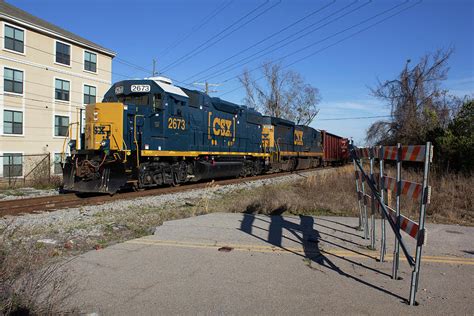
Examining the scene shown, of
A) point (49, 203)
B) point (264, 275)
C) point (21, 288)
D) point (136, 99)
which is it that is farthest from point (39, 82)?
point (21, 288)

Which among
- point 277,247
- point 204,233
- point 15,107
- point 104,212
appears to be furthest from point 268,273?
point 15,107

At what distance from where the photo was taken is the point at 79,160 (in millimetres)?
13008

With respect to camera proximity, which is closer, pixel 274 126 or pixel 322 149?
pixel 274 126

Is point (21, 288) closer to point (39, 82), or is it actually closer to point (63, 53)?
point (39, 82)

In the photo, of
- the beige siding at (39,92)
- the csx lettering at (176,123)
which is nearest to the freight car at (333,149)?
the csx lettering at (176,123)

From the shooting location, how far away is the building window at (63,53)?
33.7 m

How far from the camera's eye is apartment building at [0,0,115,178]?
30.0 m

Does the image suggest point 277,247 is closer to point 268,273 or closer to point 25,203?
point 268,273

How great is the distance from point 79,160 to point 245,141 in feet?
34.1

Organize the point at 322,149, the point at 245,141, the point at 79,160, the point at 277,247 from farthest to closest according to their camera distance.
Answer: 1. the point at 322,149
2. the point at 245,141
3. the point at 79,160
4. the point at 277,247

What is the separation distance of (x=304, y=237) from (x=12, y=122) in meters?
31.3

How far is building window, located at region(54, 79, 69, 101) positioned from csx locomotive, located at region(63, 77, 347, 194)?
2092 cm

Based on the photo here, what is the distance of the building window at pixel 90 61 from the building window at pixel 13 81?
6.55 metres

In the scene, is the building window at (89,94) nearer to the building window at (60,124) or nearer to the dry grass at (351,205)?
the building window at (60,124)
